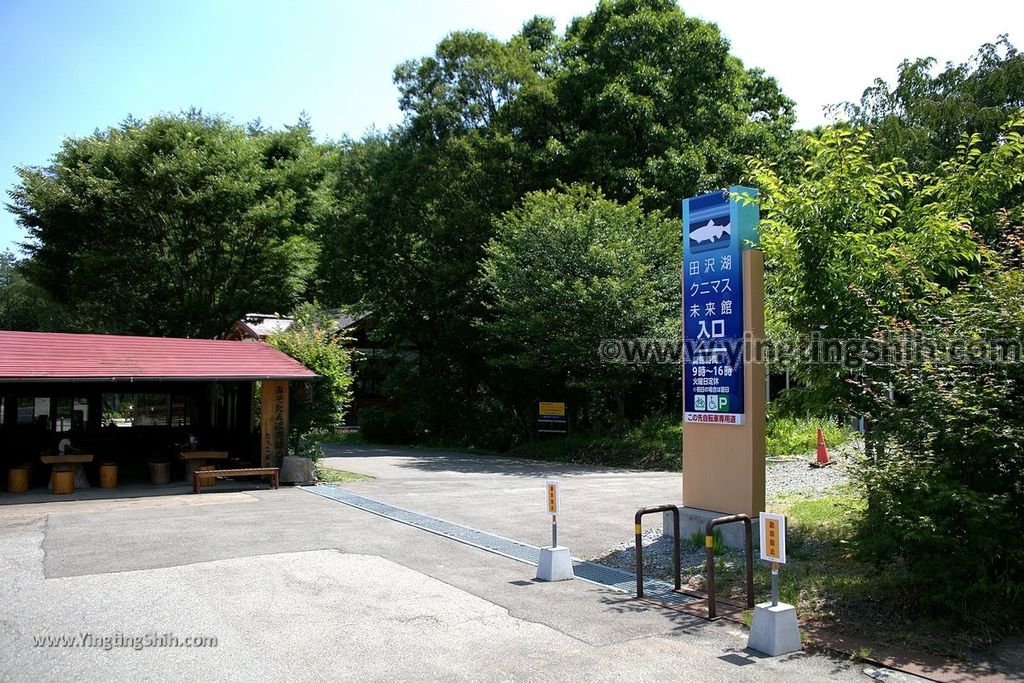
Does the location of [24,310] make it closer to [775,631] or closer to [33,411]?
[33,411]

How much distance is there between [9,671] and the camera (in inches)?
227

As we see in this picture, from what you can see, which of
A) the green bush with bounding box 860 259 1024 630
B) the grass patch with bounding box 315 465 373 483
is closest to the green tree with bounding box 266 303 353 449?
the grass patch with bounding box 315 465 373 483

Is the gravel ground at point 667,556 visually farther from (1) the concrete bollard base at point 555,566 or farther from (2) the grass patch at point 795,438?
(2) the grass patch at point 795,438

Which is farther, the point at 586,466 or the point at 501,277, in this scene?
the point at 501,277

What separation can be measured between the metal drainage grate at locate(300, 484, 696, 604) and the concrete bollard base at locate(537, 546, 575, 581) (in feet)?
0.80

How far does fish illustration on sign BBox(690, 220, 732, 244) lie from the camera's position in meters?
10.2

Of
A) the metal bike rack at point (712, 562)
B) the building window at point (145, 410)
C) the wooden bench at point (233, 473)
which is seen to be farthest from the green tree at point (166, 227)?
the metal bike rack at point (712, 562)

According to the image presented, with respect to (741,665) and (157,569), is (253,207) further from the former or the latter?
(741,665)

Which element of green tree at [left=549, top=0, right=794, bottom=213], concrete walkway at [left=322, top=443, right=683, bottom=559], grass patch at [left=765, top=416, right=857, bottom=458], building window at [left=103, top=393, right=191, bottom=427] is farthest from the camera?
green tree at [left=549, top=0, right=794, bottom=213]

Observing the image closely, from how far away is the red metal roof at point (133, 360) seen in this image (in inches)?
622

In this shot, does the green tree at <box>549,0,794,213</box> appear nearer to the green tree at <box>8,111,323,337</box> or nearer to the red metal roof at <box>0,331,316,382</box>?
the green tree at <box>8,111,323,337</box>

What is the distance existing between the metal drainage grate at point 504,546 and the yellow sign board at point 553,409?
1210 cm

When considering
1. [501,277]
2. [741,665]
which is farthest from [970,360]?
[501,277]

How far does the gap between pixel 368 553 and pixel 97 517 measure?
6056 millimetres
